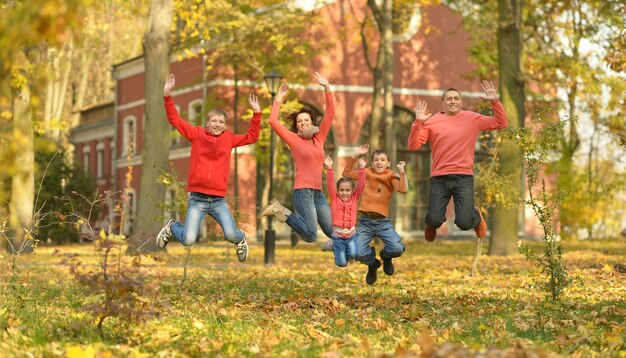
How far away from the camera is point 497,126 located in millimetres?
12406

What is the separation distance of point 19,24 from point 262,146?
31962mm

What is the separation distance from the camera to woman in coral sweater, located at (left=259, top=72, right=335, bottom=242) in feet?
41.4

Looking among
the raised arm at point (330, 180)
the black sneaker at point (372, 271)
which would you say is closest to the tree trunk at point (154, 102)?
the black sneaker at point (372, 271)

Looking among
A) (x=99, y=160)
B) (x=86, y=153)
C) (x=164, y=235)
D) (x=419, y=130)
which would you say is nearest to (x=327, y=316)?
(x=419, y=130)

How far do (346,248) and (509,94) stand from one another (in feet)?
45.2

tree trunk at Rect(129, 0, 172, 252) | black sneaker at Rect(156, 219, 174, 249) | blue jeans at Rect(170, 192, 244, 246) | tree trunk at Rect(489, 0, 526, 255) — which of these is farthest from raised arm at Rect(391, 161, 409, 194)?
tree trunk at Rect(489, 0, 526, 255)

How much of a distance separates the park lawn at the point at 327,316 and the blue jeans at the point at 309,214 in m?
0.88

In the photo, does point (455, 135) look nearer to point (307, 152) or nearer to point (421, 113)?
point (421, 113)

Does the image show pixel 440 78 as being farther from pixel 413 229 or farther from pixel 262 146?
pixel 262 146

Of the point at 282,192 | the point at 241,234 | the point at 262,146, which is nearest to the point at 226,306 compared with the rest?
the point at 241,234

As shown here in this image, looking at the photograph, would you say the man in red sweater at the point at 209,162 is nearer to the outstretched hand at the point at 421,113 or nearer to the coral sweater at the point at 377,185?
the coral sweater at the point at 377,185

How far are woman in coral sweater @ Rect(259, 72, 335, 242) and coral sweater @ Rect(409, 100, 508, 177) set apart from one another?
1.08 metres

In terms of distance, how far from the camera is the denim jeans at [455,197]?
12602 millimetres

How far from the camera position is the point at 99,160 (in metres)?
56.9
